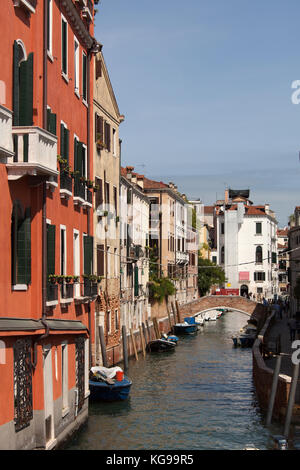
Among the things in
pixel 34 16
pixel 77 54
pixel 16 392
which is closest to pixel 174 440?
pixel 16 392

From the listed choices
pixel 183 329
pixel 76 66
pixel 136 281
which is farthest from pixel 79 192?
pixel 183 329

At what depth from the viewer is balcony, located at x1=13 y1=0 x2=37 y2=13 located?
11.6m

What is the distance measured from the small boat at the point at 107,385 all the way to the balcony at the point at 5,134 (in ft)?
40.6

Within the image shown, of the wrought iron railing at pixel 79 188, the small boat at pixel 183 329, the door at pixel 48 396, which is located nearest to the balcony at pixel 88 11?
the wrought iron railing at pixel 79 188

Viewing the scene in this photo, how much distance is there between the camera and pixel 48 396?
42.9 ft

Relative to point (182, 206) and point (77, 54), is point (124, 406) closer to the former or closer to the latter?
point (77, 54)

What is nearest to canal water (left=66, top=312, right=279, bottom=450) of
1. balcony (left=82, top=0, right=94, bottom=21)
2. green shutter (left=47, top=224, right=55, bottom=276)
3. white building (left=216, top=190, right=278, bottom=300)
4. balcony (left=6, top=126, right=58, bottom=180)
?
green shutter (left=47, top=224, right=55, bottom=276)

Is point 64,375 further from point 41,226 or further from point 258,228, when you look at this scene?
point 258,228

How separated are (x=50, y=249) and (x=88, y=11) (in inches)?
278

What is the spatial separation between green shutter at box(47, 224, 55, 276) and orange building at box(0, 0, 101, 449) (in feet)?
0.06

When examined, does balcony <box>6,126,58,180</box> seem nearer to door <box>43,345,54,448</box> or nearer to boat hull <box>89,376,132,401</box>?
door <box>43,345,54,448</box>

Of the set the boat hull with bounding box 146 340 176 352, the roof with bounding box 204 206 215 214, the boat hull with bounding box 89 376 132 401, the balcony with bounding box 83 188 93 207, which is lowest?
the boat hull with bounding box 146 340 176 352

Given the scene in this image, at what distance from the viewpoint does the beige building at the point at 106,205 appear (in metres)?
26.8

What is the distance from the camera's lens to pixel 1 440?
10.6 metres
